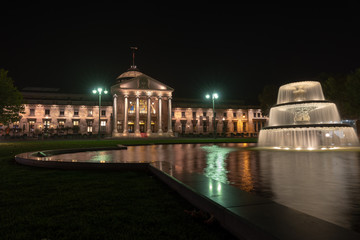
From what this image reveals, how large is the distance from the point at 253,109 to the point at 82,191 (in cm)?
7699

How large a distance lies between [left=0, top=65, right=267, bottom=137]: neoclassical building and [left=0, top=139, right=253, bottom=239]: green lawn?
49044 mm

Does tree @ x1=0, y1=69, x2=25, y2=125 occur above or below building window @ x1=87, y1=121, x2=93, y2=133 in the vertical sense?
above

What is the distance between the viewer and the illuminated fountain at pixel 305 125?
51.6ft

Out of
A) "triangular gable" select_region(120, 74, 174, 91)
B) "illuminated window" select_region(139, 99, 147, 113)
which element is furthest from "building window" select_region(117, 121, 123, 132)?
"triangular gable" select_region(120, 74, 174, 91)

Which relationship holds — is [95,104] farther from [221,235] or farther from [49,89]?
[221,235]

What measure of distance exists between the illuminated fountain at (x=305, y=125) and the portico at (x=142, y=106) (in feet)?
127

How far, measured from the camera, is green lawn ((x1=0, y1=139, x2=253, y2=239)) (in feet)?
8.78

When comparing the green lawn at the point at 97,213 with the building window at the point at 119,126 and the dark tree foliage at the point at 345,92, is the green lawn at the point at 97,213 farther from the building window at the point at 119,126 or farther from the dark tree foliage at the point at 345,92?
the building window at the point at 119,126

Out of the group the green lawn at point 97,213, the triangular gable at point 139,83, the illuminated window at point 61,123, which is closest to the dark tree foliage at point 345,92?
the triangular gable at point 139,83

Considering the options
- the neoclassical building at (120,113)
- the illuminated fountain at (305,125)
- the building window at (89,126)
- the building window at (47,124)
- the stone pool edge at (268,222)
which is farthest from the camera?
the building window at (89,126)

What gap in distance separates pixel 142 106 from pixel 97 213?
195 feet

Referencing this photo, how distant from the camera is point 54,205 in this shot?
375cm

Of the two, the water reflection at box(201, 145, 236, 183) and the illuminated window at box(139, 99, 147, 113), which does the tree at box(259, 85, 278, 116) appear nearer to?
the illuminated window at box(139, 99, 147, 113)

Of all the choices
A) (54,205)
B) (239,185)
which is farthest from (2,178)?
(239,185)
